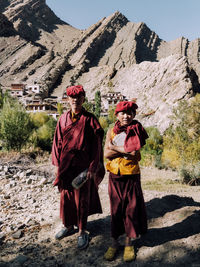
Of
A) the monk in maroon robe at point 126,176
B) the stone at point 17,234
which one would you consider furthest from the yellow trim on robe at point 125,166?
the stone at point 17,234

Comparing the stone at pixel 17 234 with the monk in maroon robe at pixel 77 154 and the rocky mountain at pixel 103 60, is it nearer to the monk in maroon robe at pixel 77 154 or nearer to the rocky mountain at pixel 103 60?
the monk in maroon robe at pixel 77 154

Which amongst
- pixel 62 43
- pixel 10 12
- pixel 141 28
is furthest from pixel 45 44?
pixel 141 28

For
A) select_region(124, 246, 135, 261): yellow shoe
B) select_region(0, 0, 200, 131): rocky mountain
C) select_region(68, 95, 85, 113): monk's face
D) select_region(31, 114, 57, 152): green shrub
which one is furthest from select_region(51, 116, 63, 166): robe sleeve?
select_region(0, 0, 200, 131): rocky mountain

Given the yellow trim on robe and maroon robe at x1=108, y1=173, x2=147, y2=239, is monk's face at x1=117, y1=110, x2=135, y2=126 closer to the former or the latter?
the yellow trim on robe

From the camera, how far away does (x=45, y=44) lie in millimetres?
101750

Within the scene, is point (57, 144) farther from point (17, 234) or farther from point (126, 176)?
point (17, 234)

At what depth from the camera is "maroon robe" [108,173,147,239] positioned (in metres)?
2.30

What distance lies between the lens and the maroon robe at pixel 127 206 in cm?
230

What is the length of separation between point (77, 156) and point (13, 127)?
41.1ft

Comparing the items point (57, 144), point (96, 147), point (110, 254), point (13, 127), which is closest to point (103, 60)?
point (13, 127)

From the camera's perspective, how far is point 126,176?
232 centimetres

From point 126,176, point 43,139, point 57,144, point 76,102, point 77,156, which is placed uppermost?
point 76,102

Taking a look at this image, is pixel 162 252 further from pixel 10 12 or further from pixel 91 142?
pixel 10 12

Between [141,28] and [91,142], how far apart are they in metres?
126
